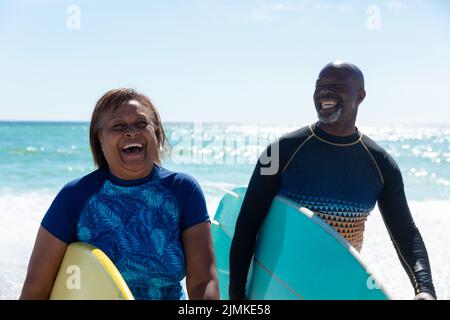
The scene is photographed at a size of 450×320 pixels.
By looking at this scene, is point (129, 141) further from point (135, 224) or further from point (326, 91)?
point (326, 91)

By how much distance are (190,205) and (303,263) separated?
592mm

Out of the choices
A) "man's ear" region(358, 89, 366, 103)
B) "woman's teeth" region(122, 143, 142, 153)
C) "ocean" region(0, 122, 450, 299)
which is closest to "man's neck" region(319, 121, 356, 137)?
"man's ear" region(358, 89, 366, 103)

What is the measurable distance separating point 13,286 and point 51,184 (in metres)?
7.64

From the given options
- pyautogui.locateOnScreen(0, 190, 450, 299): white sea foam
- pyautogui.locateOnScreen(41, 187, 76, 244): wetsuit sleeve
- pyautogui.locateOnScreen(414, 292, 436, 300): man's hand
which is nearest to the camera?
pyautogui.locateOnScreen(41, 187, 76, 244): wetsuit sleeve

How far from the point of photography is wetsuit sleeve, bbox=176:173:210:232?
5.84ft

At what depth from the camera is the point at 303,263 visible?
2127 millimetres

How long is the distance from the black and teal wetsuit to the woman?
43cm

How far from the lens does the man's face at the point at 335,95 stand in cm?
211

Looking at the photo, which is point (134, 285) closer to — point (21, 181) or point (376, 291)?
point (376, 291)

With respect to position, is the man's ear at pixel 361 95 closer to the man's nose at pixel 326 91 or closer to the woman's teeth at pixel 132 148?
the man's nose at pixel 326 91

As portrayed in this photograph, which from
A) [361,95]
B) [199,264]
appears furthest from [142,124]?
[361,95]

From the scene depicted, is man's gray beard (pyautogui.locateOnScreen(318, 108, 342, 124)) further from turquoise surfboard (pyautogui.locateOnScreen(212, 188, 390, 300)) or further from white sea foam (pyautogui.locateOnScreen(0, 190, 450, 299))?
white sea foam (pyautogui.locateOnScreen(0, 190, 450, 299))

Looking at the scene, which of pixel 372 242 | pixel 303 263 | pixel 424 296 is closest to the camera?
pixel 424 296
